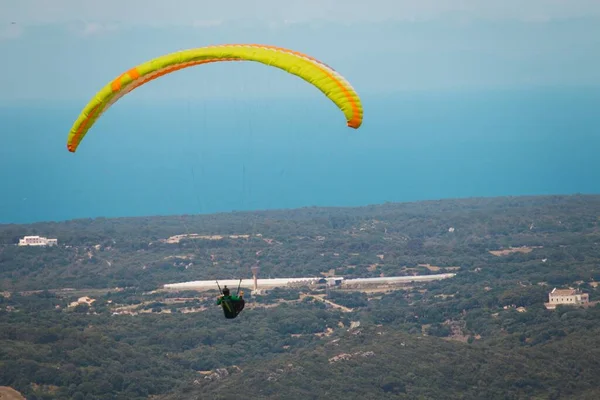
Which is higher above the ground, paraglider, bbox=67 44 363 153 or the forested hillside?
paraglider, bbox=67 44 363 153

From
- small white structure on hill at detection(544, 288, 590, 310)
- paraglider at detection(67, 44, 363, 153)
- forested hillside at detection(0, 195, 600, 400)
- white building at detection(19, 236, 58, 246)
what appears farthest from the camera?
white building at detection(19, 236, 58, 246)

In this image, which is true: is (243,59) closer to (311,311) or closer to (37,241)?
(311,311)

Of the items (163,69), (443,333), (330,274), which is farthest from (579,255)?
(163,69)

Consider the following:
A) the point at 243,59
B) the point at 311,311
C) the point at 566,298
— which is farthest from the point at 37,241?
the point at 243,59

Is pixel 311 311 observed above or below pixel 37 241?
below

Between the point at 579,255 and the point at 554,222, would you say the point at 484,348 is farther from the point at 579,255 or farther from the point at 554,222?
the point at 554,222

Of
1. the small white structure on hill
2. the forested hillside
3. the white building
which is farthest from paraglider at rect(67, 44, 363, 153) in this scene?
the white building

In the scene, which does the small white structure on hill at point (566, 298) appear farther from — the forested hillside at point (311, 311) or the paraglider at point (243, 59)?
the paraglider at point (243, 59)

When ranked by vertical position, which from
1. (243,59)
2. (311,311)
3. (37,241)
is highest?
(243,59)

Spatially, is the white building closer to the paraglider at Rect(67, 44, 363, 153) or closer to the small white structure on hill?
the small white structure on hill
